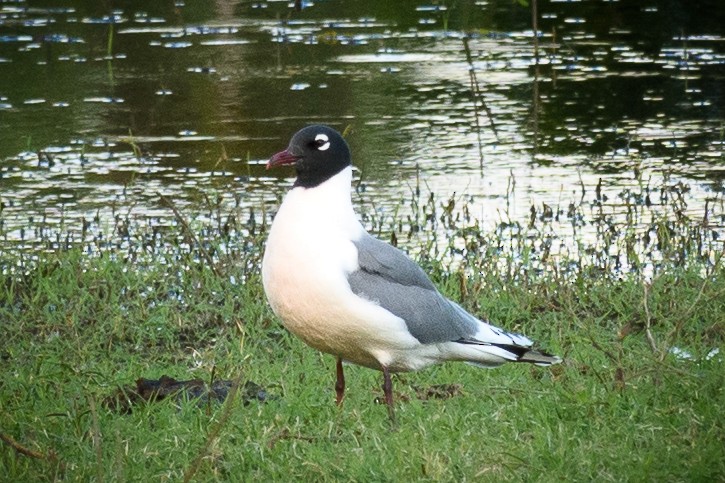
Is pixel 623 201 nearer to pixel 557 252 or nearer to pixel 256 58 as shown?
pixel 557 252

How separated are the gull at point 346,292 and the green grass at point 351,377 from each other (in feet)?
0.63

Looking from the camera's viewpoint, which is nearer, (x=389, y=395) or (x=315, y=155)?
(x=389, y=395)

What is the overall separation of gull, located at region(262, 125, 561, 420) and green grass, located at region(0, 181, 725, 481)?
0.63ft

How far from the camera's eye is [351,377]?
19.5 ft

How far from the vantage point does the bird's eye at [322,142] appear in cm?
523

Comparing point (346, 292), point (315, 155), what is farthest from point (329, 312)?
point (315, 155)

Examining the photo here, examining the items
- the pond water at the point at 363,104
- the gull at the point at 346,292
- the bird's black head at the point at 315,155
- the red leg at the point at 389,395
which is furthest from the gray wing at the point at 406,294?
the pond water at the point at 363,104

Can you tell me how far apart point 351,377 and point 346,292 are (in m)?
1.09

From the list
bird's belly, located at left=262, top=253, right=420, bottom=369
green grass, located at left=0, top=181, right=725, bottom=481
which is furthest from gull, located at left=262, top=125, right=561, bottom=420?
green grass, located at left=0, top=181, right=725, bottom=481

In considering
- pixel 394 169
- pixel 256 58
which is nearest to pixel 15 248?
pixel 394 169

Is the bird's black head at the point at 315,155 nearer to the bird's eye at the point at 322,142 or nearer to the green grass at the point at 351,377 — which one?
the bird's eye at the point at 322,142

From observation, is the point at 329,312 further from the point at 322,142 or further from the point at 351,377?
the point at 351,377

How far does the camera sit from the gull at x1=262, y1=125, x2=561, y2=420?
4926 mm

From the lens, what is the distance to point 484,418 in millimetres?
4902
